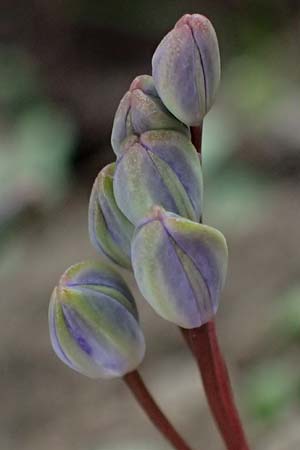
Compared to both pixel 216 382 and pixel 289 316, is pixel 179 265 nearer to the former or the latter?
pixel 216 382

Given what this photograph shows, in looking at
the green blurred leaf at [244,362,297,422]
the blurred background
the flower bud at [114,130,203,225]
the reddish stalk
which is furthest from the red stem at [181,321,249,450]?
the green blurred leaf at [244,362,297,422]

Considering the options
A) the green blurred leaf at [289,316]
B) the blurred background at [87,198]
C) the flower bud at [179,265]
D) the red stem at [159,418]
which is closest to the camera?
the flower bud at [179,265]

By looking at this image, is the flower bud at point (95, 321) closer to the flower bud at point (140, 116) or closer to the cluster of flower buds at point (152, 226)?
the cluster of flower buds at point (152, 226)

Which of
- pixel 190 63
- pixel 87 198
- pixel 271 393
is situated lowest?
pixel 87 198

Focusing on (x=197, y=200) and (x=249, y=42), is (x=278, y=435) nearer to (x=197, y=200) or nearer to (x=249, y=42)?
(x=197, y=200)

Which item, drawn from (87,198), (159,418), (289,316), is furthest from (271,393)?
(87,198)

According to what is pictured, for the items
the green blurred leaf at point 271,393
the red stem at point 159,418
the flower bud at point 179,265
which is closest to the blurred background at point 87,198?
the green blurred leaf at point 271,393

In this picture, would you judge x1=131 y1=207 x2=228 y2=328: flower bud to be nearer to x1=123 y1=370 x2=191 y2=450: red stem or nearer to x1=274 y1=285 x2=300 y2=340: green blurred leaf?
x1=123 y1=370 x2=191 y2=450: red stem
